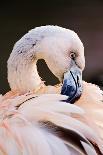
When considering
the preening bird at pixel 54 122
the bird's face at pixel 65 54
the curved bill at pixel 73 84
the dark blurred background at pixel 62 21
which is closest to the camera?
the preening bird at pixel 54 122

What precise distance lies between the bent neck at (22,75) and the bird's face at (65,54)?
7 cm

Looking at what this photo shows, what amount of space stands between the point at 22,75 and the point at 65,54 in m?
0.16

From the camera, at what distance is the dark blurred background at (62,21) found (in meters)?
3.18

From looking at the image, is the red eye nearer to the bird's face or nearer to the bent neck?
the bird's face

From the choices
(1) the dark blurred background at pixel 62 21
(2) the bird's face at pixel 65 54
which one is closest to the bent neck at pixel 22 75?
(2) the bird's face at pixel 65 54

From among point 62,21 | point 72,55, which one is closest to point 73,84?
point 72,55

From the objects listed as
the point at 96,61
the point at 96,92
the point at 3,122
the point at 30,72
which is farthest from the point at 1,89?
the point at 3,122

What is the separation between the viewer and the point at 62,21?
336cm

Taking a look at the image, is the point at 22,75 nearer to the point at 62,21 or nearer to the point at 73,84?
the point at 73,84

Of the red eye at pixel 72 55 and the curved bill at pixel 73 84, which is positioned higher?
the red eye at pixel 72 55

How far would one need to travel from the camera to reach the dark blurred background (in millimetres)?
3182

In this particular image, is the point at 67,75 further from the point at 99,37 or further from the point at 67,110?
the point at 99,37

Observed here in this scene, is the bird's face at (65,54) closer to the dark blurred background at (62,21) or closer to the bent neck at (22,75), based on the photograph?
the bent neck at (22,75)

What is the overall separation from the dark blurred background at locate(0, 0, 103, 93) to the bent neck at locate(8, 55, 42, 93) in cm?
134
